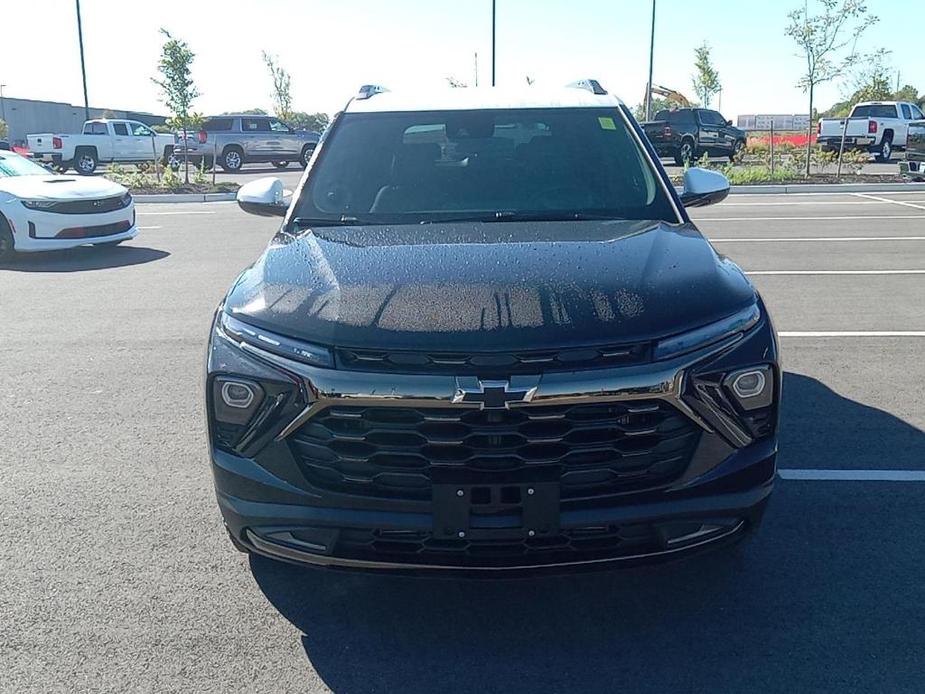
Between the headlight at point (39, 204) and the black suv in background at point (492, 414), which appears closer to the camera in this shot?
the black suv in background at point (492, 414)

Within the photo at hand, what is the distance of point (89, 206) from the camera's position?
11367mm

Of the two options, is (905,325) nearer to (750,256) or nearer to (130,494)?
(750,256)

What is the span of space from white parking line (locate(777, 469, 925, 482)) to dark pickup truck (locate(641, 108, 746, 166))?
83.6 feet

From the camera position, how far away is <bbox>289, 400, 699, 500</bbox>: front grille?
261 centimetres

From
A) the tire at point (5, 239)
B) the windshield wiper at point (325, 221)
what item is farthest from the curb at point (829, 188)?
the windshield wiper at point (325, 221)

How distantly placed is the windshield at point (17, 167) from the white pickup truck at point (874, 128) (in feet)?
80.3

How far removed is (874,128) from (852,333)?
82.5ft

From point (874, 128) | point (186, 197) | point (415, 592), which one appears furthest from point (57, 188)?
point (874, 128)

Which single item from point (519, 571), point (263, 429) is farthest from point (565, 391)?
point (263, 429)

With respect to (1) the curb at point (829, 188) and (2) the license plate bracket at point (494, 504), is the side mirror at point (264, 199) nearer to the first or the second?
(2) the license plate bracket at point (494, 504)

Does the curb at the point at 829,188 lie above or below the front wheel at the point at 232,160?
below

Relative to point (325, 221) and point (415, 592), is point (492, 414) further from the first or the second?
point (325, 221)

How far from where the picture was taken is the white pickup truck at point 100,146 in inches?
1192

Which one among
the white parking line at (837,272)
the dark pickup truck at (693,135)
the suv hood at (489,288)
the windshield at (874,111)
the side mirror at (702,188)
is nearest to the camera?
the suv hood at (489,288)
